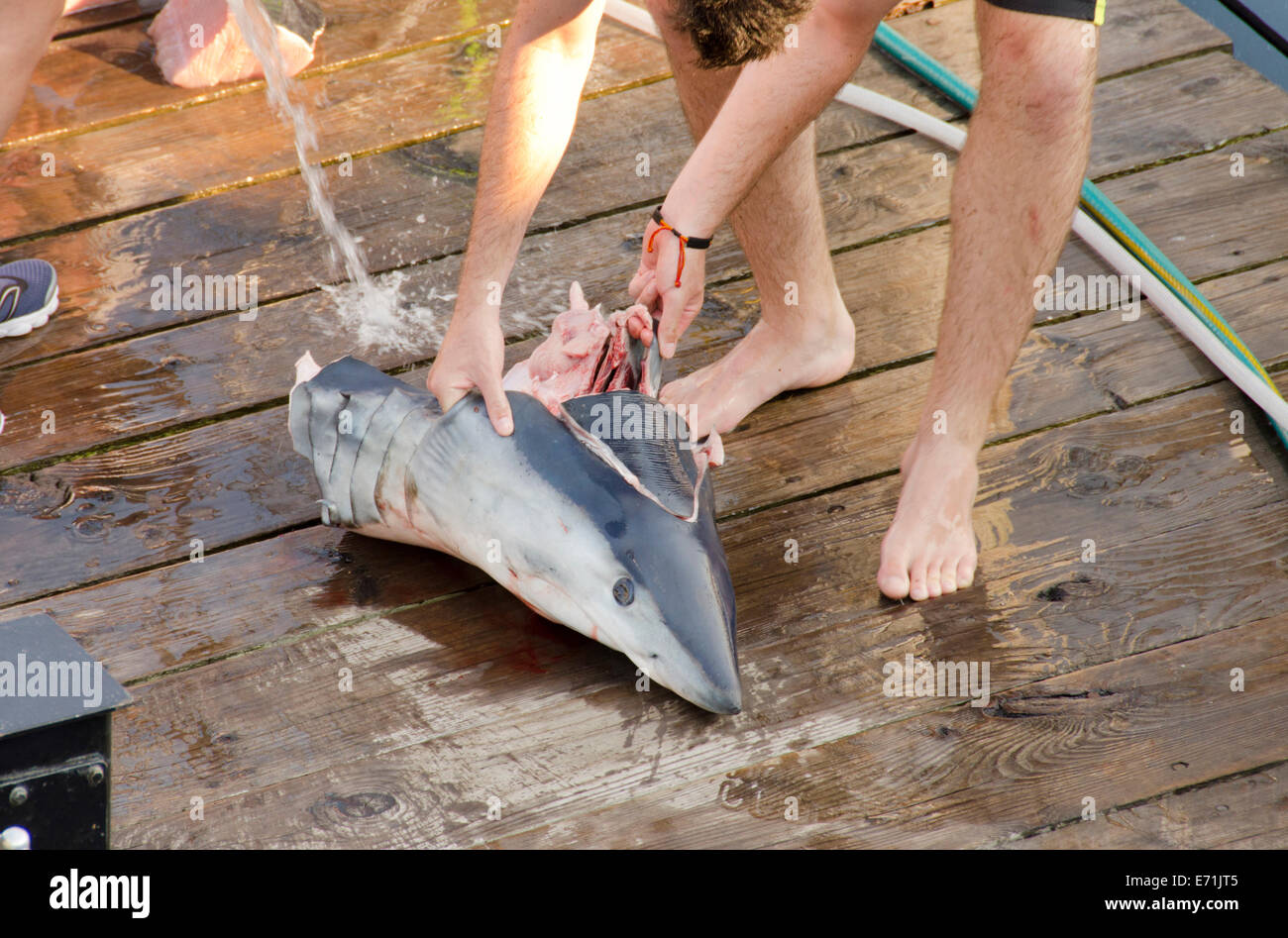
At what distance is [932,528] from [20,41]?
2.07 metres

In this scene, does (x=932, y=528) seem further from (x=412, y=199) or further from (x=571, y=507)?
(x=412, y=199)

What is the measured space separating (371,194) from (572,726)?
1.67 m

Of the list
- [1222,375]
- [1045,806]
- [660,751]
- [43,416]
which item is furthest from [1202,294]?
[43,416]

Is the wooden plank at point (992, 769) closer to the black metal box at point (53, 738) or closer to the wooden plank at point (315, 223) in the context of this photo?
the black metal box at point (53, 738)

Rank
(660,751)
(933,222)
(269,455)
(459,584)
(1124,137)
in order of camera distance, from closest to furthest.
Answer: (660,751) < (459,584) < (269,455) < (933,222) < (1124,137)

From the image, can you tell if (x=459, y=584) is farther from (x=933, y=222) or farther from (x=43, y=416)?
(x=933, y=222)

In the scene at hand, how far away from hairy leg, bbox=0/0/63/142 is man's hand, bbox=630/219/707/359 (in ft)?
4.45

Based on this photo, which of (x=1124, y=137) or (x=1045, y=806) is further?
(x=1124, y=137)

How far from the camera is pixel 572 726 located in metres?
2.08

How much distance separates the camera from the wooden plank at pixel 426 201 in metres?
2.93

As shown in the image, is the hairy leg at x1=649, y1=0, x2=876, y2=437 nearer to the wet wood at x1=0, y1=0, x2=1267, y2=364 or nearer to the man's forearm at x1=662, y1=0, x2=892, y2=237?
the man's forearm at x1=662, y1=0, x2=892, y2=237

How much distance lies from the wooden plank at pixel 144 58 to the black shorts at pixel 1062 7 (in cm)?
197

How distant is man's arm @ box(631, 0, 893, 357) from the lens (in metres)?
2.24
